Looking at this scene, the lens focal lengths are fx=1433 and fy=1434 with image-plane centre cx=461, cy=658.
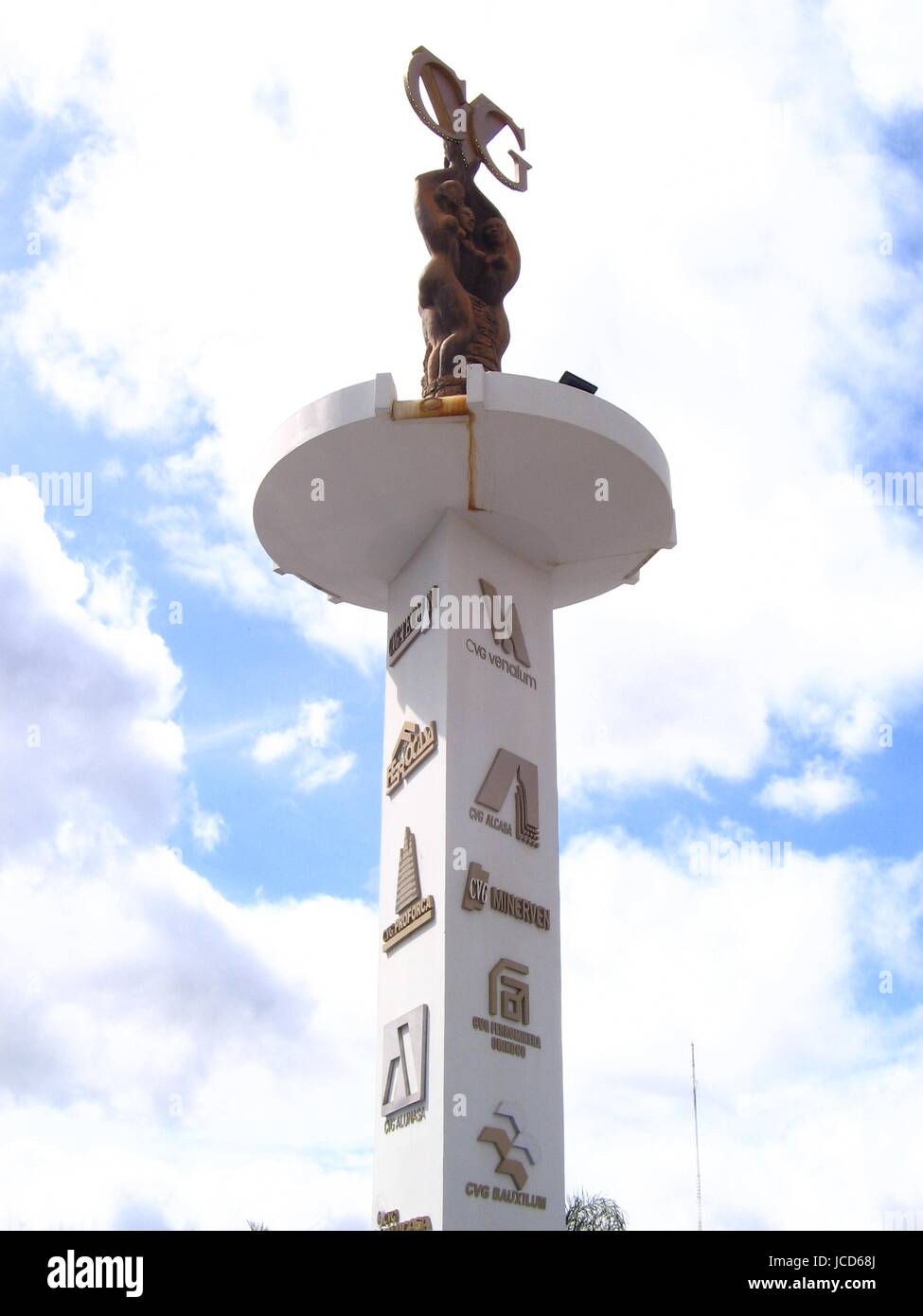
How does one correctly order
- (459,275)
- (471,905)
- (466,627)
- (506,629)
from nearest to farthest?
(471,905) → (466,627) → (506,629) → (459,275)

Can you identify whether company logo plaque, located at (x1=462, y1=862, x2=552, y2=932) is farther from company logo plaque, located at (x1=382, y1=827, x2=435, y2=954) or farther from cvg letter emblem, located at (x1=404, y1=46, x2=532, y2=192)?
cvg letter emblem, located at (x1=404, y1=46, x2=532, y2=192)

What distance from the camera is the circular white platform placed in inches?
586

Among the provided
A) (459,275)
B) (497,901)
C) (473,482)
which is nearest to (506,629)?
(473,482)

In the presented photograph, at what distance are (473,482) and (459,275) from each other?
3.23m

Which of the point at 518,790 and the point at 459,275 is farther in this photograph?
the point at 459,275

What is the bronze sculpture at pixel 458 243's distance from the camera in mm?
16797

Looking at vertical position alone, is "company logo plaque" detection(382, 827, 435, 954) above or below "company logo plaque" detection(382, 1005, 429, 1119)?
above

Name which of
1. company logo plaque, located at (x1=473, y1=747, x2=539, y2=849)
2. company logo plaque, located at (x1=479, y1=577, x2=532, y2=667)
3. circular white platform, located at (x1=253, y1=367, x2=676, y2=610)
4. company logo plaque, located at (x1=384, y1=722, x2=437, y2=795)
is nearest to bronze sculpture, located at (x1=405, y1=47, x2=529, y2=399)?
circular white platform, located at (x1=253, y1=367, x2=676, y2=610)

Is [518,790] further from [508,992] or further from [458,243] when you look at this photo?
[458,243]

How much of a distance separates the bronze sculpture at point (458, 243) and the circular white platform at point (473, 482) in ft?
4.36

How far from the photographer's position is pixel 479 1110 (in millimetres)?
13398

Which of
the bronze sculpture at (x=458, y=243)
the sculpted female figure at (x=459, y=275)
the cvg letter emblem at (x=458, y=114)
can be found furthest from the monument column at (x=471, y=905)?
the cvg letter emblem at (x=458, y=114)

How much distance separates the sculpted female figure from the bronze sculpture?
11 millimetres

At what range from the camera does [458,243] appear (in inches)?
684
